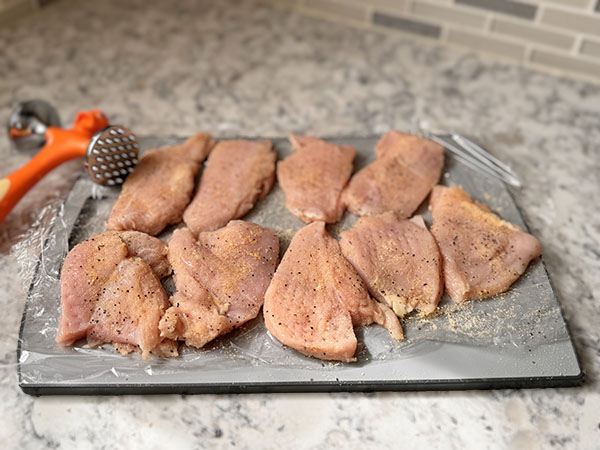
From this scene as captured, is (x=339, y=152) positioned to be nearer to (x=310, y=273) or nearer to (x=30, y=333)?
(x=310, y=273)

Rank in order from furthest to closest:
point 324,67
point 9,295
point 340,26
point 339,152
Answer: point 340,26 < point 324,67 < point 339,152 < point 9,295

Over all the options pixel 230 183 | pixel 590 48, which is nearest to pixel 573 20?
pixel 590 48

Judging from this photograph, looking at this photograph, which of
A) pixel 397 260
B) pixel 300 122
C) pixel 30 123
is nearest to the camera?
pixel 397 260

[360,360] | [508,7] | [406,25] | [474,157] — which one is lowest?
[360,360]

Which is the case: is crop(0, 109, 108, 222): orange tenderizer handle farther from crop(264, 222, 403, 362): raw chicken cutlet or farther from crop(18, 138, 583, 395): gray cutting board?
crop(264, 222, 403, 362): raw chicken cutlet

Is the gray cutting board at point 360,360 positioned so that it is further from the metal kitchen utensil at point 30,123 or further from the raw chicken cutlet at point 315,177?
the metal kitchen utensil at point 30,123

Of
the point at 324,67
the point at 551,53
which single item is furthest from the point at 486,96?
the point at 324,67

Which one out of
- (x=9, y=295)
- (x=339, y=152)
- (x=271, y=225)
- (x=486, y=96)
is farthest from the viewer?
(x=486, y=96)

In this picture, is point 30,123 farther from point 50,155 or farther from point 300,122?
point 300,122
